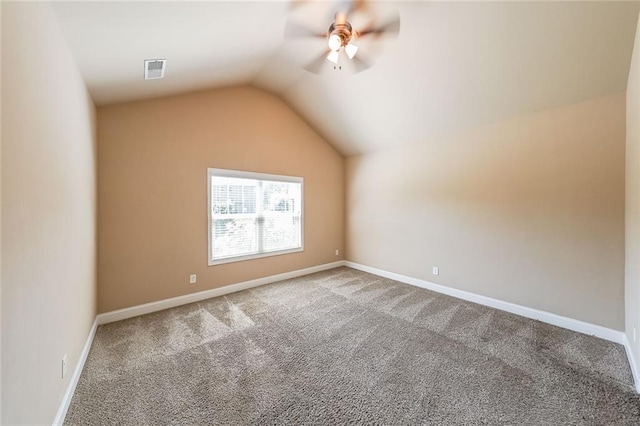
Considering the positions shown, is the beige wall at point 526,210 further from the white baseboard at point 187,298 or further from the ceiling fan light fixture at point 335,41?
the ceiling fan light fixture at point 335,41

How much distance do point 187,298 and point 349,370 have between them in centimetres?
259

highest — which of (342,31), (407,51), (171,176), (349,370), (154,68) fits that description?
(407,51)

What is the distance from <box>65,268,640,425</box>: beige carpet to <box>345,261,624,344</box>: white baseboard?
12 cm

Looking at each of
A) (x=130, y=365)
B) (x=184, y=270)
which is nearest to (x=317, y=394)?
(x=130, y=365)

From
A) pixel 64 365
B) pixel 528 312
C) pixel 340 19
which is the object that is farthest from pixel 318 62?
pixel 528 312

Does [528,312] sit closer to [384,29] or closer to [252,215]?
[384,29]

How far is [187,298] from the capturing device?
3.54 meters

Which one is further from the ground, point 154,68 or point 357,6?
point 357,6

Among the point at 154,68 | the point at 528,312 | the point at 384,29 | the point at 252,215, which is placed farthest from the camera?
the point at 252,215

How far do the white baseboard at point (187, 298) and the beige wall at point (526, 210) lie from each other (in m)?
2.12

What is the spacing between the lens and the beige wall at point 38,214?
1073 mm

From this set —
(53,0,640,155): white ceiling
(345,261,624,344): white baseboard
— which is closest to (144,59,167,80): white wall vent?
(53,0,640,155): white ceiling

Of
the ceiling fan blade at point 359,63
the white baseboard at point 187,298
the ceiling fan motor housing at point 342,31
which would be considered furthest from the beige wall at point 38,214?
the ceiling fan blade at point 359,63

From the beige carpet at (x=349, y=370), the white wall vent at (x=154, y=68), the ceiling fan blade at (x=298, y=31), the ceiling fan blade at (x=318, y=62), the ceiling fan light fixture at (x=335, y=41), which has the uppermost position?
the ceiling fan blade at (x=298, y=31)
